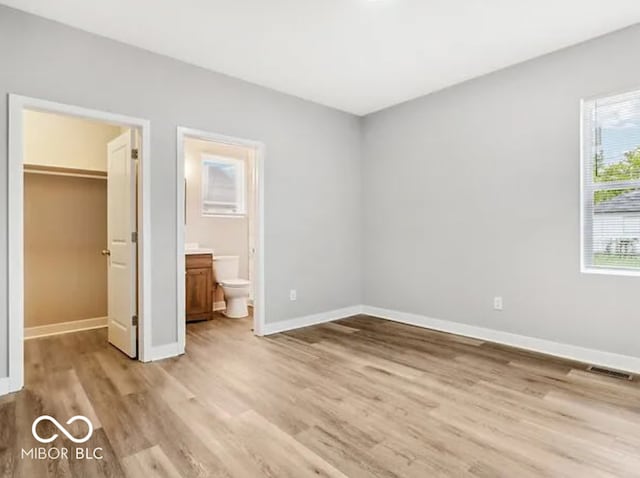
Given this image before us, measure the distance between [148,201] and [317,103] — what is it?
237 cm

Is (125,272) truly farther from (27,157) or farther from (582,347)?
(582,347)

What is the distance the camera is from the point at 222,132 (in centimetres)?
365

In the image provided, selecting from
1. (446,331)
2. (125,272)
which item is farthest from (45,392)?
(446,331)

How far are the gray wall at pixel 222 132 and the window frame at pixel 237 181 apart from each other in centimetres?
175

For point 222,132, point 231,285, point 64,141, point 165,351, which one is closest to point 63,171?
point 64,141

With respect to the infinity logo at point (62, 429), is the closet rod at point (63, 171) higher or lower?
higher

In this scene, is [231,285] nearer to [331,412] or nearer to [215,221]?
[215,221]

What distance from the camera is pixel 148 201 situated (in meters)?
3.19

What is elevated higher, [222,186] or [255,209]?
[222,186]

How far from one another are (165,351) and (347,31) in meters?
3.08

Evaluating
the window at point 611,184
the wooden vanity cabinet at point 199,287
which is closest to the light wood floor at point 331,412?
the window at point 611,184

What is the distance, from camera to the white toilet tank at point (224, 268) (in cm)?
509

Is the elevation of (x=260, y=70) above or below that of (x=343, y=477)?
above

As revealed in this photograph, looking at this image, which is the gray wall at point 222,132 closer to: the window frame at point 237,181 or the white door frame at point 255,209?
the white door frame at point 255,209
